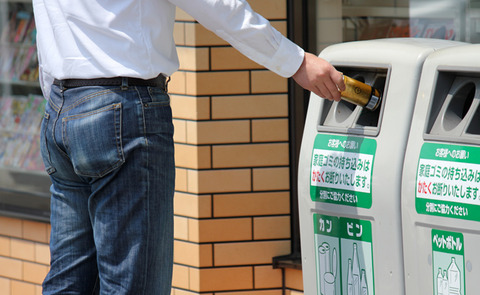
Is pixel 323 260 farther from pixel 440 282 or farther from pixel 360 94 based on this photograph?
pixel 360 94

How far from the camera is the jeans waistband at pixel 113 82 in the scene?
2.39 m

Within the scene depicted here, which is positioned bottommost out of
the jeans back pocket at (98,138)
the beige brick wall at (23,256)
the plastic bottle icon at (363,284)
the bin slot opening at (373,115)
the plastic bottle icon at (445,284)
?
the beige brick wall at (23,256)

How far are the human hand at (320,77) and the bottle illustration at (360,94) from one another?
27 millimetres

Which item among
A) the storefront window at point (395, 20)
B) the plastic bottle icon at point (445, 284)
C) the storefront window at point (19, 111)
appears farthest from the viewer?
the storefront window at point (19, 111)

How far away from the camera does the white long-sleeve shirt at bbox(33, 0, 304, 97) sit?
2365mm

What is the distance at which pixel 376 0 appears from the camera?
13.0 feet

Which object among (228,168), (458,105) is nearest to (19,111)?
(228,168)

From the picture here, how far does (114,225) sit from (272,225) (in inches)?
69.8

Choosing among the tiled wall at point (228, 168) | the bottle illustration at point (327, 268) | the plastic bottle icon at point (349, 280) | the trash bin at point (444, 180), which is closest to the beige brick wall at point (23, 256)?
the tiled wall at point (228, 168)

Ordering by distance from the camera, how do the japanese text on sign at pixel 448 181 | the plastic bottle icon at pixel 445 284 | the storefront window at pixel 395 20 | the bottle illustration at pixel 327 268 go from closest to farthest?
the japanese text on sign at pixel 448 181 → the plastic bottle icon at pixel 445 284 → the bottle illustration at pixel 327 268 → the storefront window at pixel 395 20

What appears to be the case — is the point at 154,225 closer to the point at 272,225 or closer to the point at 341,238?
the point at 341,238

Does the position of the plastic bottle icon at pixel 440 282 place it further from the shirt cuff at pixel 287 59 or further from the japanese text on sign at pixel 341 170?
the shirt cuff at pixel 287 59

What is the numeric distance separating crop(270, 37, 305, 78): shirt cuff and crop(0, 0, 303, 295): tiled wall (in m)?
1.48

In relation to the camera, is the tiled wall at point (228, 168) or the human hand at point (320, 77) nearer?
the human hand at point (320, 77)
